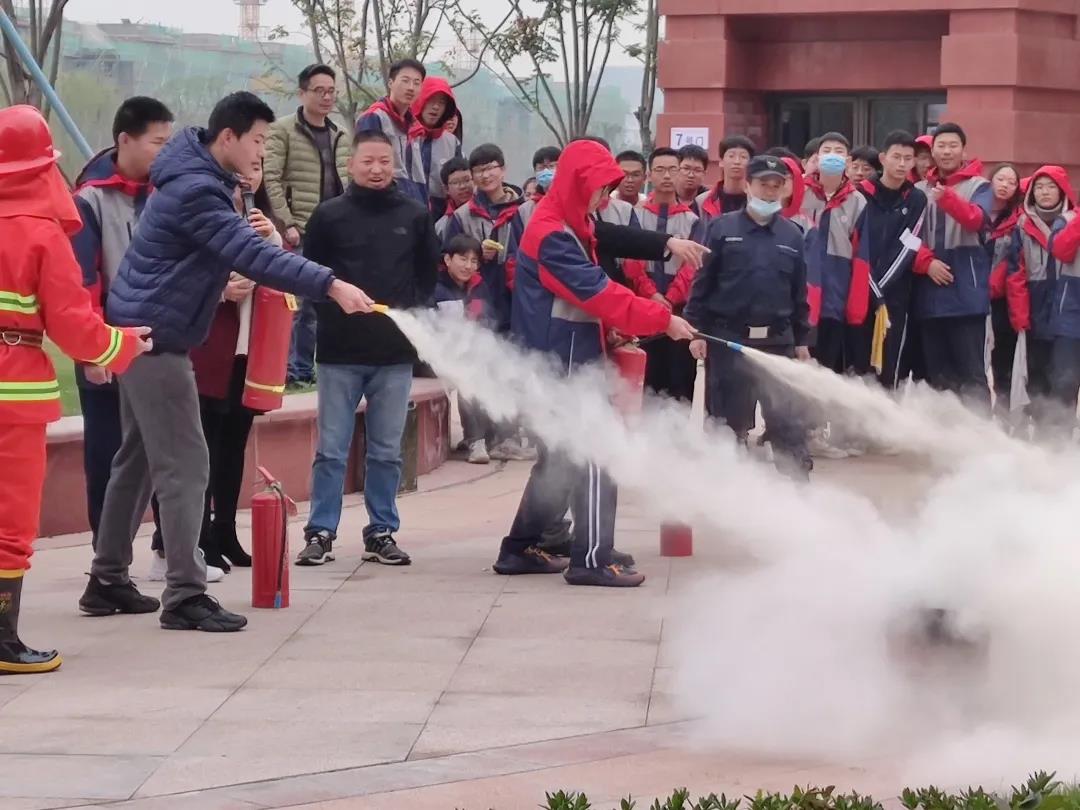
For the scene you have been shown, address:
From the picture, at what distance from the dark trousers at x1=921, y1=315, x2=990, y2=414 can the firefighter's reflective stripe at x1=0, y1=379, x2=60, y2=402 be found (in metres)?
7.54

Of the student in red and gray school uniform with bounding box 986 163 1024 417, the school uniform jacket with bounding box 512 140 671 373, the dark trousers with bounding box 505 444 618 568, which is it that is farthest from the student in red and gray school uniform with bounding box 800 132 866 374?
the school uniform jacket with bounding box 512 140 671 373

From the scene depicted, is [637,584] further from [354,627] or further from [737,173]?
[737,173]

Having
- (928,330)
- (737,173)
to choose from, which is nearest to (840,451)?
(928,330)

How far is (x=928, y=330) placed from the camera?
13266 millimetres

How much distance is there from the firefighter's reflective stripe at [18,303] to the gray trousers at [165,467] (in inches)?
31.0

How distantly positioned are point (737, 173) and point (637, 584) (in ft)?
12.3

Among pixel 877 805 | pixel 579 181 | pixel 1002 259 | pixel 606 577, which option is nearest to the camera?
pixel 877 805

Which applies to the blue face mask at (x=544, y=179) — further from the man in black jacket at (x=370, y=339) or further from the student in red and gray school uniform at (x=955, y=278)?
the man in black jacket at (x=370, y=339)

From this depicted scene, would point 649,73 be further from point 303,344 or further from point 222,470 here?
point 222,470

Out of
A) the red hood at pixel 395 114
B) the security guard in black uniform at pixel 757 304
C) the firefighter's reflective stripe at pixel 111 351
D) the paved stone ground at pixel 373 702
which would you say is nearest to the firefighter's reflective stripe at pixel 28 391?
the firefighter's reflective stripe at pixel 111 351

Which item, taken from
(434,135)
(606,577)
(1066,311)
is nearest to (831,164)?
(1066,311)

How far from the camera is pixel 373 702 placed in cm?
686

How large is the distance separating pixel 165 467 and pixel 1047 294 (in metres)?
7.59

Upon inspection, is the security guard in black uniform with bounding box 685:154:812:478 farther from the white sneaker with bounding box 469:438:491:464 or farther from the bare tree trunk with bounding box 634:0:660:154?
the bare tree trunk with bounding box 634:0:660:154
